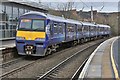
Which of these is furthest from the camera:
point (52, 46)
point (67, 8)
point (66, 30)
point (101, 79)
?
point (67, 8)

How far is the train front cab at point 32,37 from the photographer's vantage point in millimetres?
18125

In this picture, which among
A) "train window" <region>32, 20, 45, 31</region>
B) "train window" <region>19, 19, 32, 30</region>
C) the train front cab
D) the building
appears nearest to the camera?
the train front cab

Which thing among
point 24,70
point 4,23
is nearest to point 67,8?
point 4,23

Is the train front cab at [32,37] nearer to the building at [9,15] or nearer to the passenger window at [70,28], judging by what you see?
the passenger window at [70,28]

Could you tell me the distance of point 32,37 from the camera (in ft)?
59.9

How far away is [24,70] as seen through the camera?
45.9ft

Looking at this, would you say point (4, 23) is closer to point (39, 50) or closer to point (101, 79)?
point (39, 50)

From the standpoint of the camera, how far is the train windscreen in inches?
727

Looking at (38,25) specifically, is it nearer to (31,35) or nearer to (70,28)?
(31,35)

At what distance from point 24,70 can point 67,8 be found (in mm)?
41667

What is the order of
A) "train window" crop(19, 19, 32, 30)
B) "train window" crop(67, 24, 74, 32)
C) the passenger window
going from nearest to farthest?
"train window" crop(19, 19, 32, 30)
"train window" crop(67, 24, 74, 32)
the passenger window

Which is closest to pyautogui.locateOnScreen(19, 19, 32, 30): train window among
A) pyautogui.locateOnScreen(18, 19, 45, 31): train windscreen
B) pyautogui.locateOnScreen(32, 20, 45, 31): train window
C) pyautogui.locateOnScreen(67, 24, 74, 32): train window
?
pyautogui.locateOnScreen(18, 19, 45, 31): train windscreen

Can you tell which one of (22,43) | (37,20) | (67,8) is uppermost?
(67,8)

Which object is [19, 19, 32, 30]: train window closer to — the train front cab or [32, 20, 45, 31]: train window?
the train front cab
